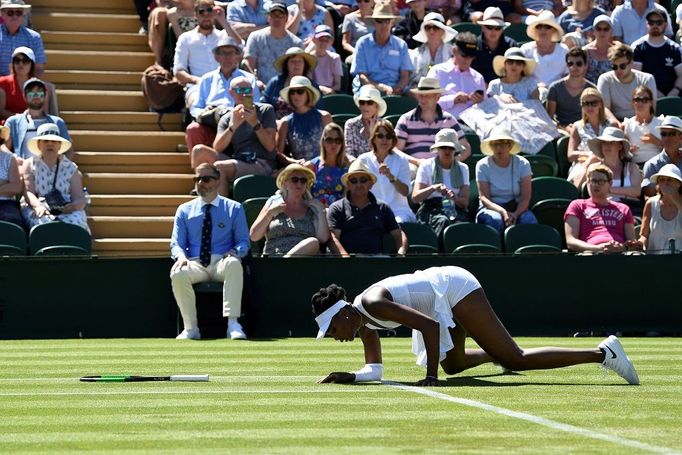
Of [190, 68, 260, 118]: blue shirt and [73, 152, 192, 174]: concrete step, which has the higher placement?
[190, 68, 260, 118]: blue shirt

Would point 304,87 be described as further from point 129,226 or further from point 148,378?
point 148,378

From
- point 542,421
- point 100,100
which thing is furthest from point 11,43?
point 542,421

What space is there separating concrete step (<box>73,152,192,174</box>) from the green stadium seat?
9.62ft

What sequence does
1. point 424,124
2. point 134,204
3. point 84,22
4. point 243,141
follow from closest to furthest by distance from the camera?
point 243,141 → point 424,124 → point 134,204 → point 84,22

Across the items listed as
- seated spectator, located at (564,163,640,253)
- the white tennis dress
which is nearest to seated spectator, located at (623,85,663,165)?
seated spectator, located at (564,163,640,253)

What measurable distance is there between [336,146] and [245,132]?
136 cm

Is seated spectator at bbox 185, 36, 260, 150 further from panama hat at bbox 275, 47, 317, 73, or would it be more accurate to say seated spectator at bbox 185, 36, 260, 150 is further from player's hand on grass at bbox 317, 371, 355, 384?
player's hand on grass at bbox 317, 371, 355, 384

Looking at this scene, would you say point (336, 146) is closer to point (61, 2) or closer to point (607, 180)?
point (607, 180)

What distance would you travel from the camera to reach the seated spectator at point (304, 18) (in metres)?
19.2

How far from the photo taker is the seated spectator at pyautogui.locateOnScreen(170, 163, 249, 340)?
14273mm

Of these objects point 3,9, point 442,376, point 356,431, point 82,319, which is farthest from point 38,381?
point 3,9

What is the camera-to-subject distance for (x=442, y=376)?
33.6ft

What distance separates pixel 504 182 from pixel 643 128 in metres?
2.46

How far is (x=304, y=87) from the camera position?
55.3ft
